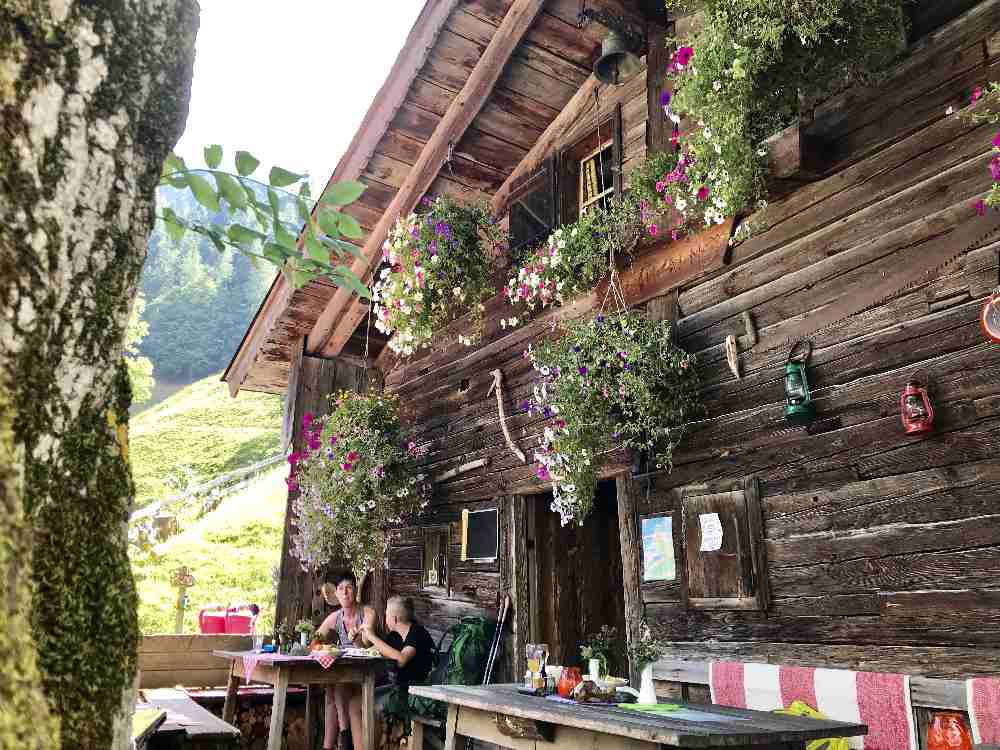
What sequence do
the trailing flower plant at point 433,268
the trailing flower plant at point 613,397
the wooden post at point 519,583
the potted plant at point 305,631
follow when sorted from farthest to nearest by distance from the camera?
the potted plant at point 305,631
the trailing flower plant at point 433,268
the wooden post at point 519,583
the trailing flower plant at point 613,397

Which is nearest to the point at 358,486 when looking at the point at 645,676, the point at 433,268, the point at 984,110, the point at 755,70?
the point at 433,268

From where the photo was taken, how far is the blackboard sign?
21.4 ft

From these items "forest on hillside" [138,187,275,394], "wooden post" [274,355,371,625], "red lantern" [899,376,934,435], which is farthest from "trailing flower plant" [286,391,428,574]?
"forest on hillside" [138,187,275,394]

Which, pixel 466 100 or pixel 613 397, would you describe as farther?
pixel 466 100

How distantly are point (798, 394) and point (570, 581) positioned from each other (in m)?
3.08

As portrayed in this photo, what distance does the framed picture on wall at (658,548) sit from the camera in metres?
4.86

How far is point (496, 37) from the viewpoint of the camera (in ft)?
19.8

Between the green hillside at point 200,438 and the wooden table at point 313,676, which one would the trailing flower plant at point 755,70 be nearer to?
the wooden table at point 313,676

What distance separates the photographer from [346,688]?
6574mm

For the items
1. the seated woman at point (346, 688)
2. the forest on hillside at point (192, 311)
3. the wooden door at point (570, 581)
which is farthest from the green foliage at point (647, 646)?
the forest on hillside at point (192, 311)

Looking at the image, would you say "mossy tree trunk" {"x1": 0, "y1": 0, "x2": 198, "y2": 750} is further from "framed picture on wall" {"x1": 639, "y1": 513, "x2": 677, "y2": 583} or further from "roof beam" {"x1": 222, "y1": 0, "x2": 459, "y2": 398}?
"roof beam" {"x1": 222, "y1": 0, "x2": 459, "y2": 398}

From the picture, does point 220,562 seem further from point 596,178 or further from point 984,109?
point 984,109

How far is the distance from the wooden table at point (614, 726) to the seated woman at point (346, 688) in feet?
9.22

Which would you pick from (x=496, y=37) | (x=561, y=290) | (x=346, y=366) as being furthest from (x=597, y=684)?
(x=346, y=366)
